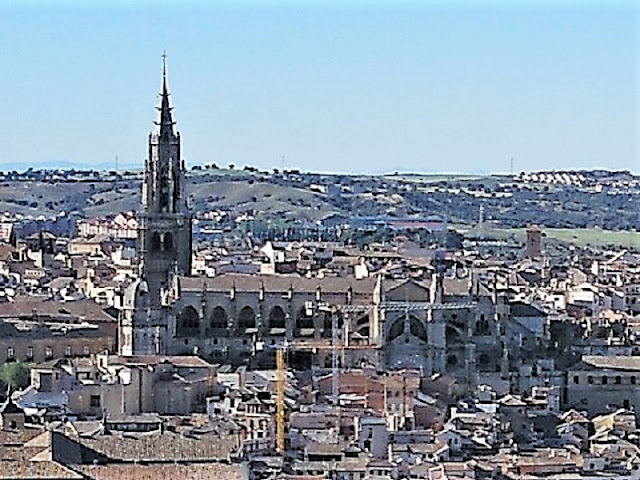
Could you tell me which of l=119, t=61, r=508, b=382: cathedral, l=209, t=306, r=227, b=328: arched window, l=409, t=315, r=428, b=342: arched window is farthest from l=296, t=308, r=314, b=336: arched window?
l=409, t=315, r=428, b=342: arched window

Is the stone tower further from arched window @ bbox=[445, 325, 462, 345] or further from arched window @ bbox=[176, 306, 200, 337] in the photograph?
arched window @ bbox=[445, 325, 462, 345]

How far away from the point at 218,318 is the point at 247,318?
0.37 metres

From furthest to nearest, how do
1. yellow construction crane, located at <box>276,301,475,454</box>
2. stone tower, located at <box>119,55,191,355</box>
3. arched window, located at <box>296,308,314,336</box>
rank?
1. stone tower, located at <box>119,55,191,355</box>
2. arched window, located at <box>296,308,314,336</box>
3. yellow construction crane, located at <box>276,301,475,454</box>

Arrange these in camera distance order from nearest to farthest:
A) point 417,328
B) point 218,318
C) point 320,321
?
point 417,328
point 320,321
point 218,318

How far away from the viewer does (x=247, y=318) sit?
31.3 metres

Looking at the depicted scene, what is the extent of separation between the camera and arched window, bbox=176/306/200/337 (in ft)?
102

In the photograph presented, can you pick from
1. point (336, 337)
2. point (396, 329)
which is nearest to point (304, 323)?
point (336, 337)

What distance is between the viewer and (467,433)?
81.1ft

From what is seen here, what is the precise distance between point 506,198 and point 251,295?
67708 millimetres

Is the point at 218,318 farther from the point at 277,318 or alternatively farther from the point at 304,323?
the point at 304,323

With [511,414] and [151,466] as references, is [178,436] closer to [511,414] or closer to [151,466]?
[151,466]

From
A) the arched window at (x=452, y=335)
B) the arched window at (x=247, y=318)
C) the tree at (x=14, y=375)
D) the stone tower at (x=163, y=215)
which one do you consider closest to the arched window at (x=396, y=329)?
the arched window at (x=452, y=335)

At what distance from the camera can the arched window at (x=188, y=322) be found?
3098 centimetres

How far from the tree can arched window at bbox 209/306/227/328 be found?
10.4ft
